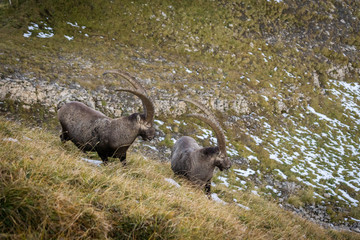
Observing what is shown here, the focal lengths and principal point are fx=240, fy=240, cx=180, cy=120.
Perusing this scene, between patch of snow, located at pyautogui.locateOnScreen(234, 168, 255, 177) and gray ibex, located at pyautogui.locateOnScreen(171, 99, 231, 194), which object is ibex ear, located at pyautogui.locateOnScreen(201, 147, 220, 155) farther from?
patch of snow, located at pyautogui.locateOnScreen(234, 168, 255, 177)

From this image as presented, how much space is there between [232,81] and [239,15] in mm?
12347

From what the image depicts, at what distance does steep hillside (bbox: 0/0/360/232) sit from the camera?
1309 centimetres

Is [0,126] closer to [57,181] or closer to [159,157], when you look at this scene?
[57,181]

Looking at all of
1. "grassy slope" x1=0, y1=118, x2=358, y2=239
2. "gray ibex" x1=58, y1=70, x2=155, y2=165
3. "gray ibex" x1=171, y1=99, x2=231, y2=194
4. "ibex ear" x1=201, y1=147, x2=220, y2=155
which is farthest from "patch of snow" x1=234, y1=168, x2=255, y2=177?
"grassy slope" x1=0, y1=118, x2=358, y2=239

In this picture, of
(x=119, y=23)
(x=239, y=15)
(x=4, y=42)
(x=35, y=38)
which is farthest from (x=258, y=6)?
(x=4, y=42)

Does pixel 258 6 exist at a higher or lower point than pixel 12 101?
higher

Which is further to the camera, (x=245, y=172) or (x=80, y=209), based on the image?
(x=245, y=172)

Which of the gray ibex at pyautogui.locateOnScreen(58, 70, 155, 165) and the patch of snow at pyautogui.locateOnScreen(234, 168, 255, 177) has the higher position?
the gray ibex at pyautogui.locateOnScreen(58, 70, 155, 165)

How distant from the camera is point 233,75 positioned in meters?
22.9

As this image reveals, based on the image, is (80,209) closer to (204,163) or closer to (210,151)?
(204,163)

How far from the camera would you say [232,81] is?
71.7 feet

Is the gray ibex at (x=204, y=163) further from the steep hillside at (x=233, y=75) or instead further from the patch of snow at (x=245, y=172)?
the patch of snow at (x=245, y=172)

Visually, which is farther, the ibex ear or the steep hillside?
the steep hillside

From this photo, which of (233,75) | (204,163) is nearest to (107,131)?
(204,163)
